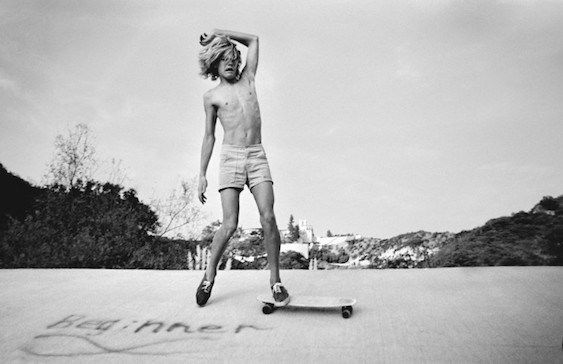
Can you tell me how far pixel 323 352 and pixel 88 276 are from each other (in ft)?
13.2

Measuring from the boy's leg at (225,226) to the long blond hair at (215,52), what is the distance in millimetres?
1155

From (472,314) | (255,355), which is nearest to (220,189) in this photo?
(255,355)

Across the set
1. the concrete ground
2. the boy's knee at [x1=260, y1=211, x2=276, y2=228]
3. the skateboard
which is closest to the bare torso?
the boy's knee at [x1=260, y1=211, x2=276, y2=228]

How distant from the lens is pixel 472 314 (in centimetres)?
336

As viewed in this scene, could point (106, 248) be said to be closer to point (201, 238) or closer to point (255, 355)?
point (201, 238)

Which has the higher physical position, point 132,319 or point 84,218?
point 84,218

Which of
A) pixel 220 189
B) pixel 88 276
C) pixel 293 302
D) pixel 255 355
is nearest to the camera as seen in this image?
pixel 255 355

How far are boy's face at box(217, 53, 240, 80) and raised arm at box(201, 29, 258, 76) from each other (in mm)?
167

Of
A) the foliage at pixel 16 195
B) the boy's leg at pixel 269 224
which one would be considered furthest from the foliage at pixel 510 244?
the foliage at pixel 16 195

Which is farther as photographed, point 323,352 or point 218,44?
point 218,44

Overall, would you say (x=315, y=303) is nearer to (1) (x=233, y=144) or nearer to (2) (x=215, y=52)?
(1) (x=233, y=144)

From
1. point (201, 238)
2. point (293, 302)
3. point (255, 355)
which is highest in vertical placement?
point (201, 238)

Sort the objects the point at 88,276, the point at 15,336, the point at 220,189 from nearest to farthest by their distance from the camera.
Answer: the point at 15,336, the point at 220,189, the point at 88,276

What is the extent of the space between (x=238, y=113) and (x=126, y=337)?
6.56 ft
